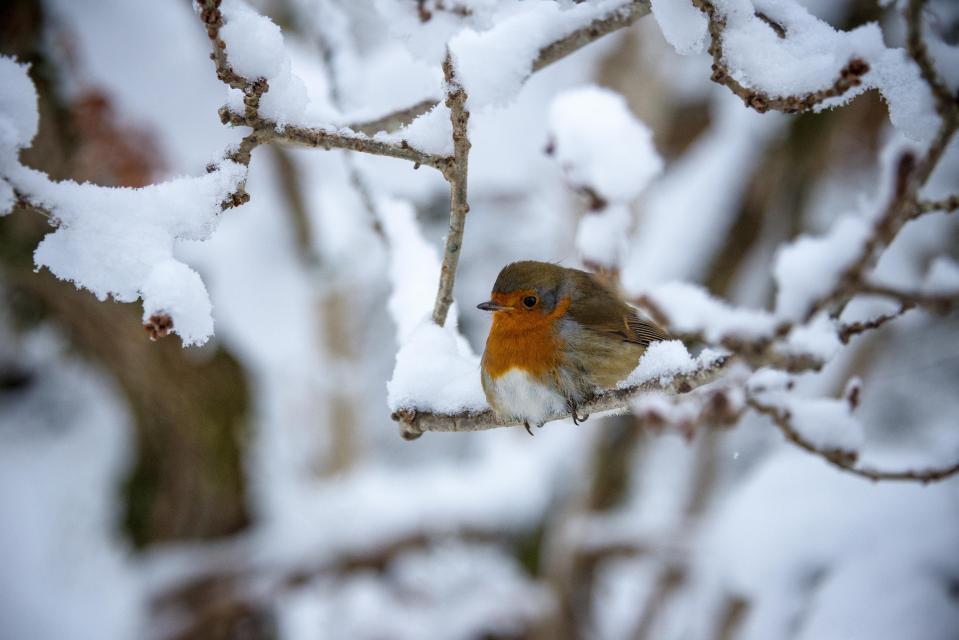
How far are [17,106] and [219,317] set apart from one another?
3.12m

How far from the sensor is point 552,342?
1.93 metres

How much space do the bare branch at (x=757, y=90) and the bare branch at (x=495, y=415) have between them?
551 mm

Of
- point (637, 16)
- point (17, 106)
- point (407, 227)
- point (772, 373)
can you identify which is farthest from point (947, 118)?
point (17, 106)

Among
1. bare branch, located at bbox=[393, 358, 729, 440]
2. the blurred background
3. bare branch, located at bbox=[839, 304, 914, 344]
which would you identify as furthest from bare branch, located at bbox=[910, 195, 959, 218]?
the blurred background

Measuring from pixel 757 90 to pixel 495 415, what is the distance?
96 cm

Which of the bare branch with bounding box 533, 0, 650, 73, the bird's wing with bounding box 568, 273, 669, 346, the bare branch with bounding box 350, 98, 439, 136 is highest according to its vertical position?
the bare branch with bounding box 350, 98, 439, 136

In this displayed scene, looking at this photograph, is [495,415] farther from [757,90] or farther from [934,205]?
[934,205]

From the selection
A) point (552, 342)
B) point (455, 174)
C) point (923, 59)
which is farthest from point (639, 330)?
point (923, 59)

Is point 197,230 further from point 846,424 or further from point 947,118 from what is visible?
point 846,424

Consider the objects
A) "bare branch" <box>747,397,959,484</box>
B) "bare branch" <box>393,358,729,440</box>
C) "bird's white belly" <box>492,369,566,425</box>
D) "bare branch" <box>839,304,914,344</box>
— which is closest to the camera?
"bare branch" <box>393,358,729,440</box>

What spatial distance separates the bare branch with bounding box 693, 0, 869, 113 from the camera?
1174mm

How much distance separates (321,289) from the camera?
205 inches

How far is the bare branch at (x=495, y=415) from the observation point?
1.30 metres

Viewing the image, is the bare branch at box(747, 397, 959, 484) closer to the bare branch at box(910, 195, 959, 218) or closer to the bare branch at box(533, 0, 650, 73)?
the bare branch at box(910, 195, 959, 218)
